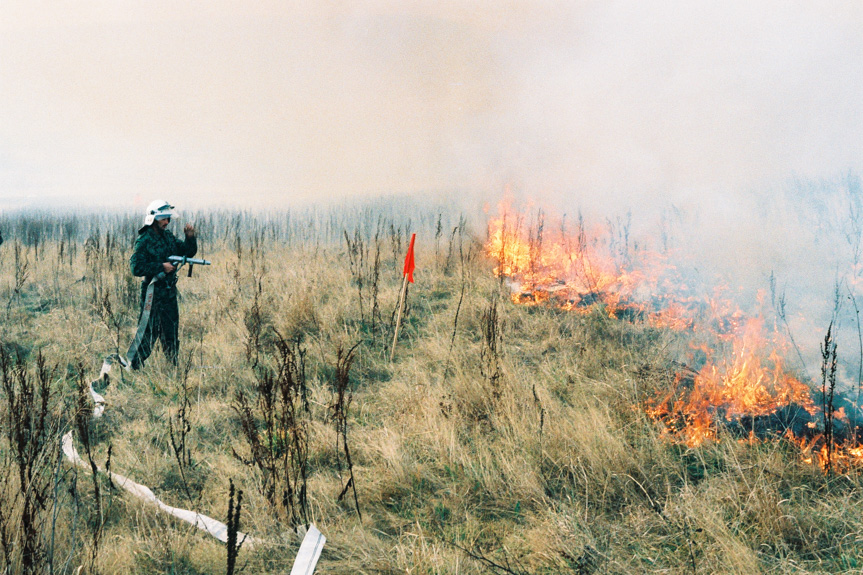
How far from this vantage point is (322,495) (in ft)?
10.1

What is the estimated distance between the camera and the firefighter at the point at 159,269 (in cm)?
488

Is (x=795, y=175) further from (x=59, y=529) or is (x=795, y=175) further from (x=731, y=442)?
(x=59, y=529)

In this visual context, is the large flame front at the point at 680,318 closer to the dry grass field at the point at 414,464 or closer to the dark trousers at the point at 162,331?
the dry grass field at the point at 414,464

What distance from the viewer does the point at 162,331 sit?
16.8ft

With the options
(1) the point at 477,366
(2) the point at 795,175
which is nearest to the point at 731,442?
(1) the point at 477,366

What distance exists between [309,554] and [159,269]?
365 cm

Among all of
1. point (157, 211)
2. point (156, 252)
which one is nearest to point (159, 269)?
point (156, 252)

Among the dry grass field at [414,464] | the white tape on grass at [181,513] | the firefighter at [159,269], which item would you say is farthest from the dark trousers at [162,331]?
the white tape on grass at [181,513]

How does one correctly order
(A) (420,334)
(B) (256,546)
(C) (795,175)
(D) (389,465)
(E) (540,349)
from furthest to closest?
(C) (795,175), (A) (420,334), (E) (540,349), (D) (389,465), (B) (256,546)

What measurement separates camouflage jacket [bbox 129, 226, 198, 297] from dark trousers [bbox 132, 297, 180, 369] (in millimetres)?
129

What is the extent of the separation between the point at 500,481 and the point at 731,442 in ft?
5.56

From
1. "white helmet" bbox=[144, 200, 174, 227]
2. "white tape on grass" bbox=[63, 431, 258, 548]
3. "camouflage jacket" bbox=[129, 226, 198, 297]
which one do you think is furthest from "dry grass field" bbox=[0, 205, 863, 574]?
"white helmet" bbox=[144, 200, 174, 227]

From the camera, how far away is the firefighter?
488 cm

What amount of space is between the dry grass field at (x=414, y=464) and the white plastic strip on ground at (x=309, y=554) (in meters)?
0.20
